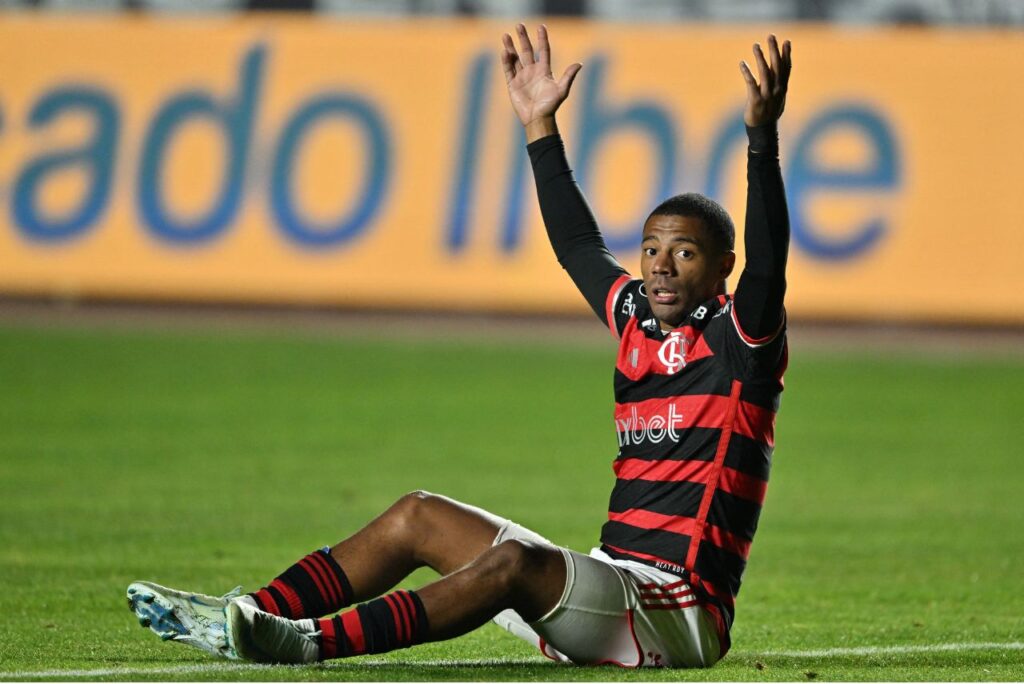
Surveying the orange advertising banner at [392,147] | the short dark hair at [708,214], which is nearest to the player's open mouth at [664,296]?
the short dark hair at [708,214]

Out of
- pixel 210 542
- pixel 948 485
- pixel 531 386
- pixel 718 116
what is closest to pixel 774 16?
pixel 718 116

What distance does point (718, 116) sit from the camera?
22.7m

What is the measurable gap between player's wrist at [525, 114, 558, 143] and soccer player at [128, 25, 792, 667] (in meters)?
0.91

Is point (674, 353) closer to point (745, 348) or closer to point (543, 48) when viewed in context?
point (745, 348)

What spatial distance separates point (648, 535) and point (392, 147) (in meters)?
17.1

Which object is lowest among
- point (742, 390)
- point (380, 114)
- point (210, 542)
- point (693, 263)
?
point (210, 542)

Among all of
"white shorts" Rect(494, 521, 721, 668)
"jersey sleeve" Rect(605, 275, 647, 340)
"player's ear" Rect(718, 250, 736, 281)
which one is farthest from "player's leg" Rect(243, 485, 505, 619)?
"player's ear" Rect(718, 250, 736, 281)

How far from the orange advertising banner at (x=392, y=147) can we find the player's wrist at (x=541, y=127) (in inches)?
590

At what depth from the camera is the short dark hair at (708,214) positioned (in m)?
6.50

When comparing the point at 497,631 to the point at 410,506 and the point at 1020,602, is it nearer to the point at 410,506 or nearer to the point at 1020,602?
the point at 410,506

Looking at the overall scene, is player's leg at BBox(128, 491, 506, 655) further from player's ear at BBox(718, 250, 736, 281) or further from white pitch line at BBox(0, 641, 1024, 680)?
player's ear at BBox(718, 250, 736, 281)

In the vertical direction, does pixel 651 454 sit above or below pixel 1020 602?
above

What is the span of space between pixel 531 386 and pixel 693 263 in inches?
451

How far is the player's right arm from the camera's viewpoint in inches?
286
